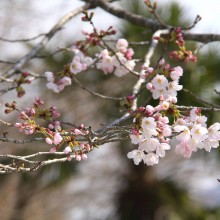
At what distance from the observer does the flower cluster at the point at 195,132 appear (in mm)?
2189

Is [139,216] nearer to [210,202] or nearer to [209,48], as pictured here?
[210,202]

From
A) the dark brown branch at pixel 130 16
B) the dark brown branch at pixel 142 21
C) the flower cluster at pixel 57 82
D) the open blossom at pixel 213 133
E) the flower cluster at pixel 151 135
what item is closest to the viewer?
the flower cluster at pixel 151 135

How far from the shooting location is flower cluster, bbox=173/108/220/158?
86.2 inches

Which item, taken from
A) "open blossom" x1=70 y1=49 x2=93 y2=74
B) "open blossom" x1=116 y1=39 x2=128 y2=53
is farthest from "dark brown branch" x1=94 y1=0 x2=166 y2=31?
"open blossom" x1=70 y1=49 x2=93 y2=74

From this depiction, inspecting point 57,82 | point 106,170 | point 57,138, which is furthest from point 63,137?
point 106,170

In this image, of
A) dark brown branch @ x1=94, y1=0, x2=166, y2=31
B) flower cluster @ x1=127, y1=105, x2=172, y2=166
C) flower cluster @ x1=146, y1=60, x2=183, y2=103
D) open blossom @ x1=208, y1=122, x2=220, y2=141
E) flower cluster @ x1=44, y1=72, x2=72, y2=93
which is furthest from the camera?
dark brown branch @ x1=94, y1=0, x2=166, y2=31

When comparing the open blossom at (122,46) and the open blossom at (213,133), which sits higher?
the open blossom at (122,46)

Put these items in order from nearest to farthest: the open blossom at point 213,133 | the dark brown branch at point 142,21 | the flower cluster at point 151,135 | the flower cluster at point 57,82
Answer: the flower cluster at point 151,135 → the open blossom at point 213,133 → the flower cluster at point 57,82 → the dark brown branch at point 142,21

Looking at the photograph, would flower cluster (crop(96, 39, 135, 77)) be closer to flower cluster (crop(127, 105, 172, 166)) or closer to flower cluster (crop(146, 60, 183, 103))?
flower cluster (crop(146, 60, 183, 103))

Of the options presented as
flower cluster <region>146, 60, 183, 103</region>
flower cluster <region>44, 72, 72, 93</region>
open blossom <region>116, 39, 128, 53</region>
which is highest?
open blossom <region>116, 39, 128, 53</region>

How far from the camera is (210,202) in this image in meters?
10.1

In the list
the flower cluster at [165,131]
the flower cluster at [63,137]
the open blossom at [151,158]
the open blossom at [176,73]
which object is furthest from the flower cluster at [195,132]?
the flower cluster at [63,137]

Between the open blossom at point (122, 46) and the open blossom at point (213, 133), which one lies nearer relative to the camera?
the open blossom at point (213, 133)

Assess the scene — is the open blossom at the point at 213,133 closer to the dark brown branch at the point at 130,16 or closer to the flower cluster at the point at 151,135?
the flower cluster at the point at 151,135
